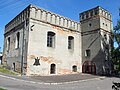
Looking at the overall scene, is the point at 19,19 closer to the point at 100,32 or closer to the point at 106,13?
the point at 100,32

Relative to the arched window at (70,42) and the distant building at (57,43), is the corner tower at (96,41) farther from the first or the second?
the arched window at (70,42)

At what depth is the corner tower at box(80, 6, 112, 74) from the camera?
80.5 ft

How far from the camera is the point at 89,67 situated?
25.7 meters

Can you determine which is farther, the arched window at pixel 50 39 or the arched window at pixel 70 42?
the arched window at pixel 70 42

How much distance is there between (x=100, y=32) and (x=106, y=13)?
437 cm

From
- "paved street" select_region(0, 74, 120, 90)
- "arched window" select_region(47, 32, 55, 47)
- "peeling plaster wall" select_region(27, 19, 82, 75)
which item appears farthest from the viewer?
"arched window" select_region(47, 32, 55, 47)

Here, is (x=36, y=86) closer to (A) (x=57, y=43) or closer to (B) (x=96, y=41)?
(A) (x=57, y=43)

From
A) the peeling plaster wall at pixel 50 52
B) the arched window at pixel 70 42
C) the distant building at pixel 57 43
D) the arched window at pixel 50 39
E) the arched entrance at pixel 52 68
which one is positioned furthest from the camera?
the arched window at pixel 70 42

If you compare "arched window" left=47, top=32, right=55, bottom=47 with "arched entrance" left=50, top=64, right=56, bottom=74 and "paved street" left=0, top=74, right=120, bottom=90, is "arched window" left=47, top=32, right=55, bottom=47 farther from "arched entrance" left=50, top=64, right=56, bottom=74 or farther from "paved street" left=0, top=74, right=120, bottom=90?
"paved street" left=0, top=74, right=120, bottom=90

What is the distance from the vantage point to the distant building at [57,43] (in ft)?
65.7

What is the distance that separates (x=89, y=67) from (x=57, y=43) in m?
6.90

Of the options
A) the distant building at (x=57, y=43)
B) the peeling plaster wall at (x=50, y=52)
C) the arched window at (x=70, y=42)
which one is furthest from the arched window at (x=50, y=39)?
the arched window at (x=70, y=42)

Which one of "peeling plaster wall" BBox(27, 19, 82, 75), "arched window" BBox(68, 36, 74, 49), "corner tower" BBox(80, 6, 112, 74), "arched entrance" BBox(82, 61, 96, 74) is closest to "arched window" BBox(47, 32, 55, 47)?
"peeling plaster wall" BBox(27, 19, 82, 75)

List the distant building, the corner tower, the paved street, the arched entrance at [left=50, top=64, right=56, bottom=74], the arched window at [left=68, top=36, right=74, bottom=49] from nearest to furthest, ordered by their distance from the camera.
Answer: the paved street, the distant building, the arched entrance at [left=50, top=64, right=56, bottom=74], the corner tower, the arched window at [left=68, top=36, right=74, bottom=49]
